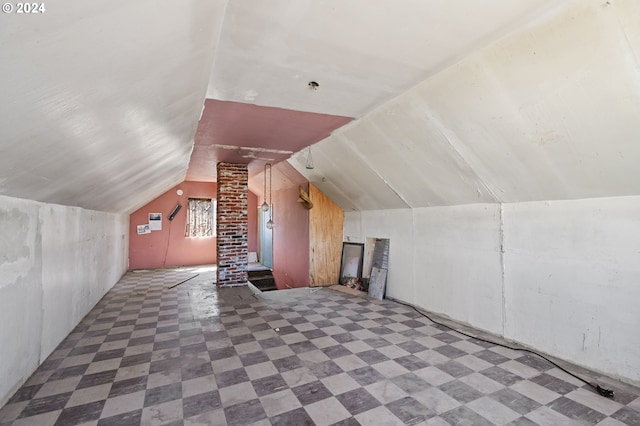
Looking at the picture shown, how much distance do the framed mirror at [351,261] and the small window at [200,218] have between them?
5.58 m

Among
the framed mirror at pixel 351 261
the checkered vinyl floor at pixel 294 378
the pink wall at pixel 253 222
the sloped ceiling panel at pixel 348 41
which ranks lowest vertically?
the checkered vinyl floor at pixel 294 378

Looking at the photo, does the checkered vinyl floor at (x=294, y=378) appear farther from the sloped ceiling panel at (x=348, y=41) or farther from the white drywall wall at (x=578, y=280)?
the sloped ceiling panel at (x=348, y=41)

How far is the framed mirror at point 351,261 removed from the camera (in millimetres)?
6637

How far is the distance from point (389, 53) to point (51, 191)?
337 cm

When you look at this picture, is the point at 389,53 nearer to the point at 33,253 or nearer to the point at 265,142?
the point at 265,142

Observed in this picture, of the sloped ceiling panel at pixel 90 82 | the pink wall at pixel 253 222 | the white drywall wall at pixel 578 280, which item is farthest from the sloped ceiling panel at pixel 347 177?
the pink wall at pixel 253 222

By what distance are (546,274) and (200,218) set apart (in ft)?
32.0

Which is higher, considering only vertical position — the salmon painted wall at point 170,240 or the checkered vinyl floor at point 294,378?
the salmon painted wall at point 170,240

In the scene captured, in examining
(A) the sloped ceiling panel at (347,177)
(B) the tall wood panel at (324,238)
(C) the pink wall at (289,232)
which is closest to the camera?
(A) the sloped ceiling panel at (347,177)

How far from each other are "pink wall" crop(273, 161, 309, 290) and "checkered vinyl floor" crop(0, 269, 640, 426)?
3.00 m

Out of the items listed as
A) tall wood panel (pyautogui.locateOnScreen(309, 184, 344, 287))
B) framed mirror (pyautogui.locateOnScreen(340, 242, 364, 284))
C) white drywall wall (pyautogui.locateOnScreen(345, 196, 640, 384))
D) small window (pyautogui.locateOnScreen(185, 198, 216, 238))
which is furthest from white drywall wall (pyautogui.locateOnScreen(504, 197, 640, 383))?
small window (pyautogui.locateOnScreen(185, 198, 216, 238))

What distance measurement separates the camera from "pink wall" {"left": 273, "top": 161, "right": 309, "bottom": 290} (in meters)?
7.42

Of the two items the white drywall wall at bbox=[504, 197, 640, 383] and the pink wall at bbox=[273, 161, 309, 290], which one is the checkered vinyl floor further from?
the pink wall at bbox=[273, 161, 309, 290]

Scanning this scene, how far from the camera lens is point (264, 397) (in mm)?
2562
